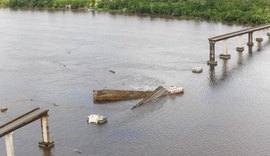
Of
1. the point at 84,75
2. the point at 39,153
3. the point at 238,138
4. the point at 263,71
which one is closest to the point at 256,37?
the point at 263,71

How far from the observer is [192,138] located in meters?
43.2

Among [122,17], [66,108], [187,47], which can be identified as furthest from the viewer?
[122,17]

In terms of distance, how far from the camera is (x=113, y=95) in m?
52.3

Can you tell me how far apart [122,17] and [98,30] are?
57.1 ft

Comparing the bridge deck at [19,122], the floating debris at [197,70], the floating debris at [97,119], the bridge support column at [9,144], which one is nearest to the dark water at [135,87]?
the floating debris at [97,119]

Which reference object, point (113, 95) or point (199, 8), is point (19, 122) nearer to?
point (113, 95)

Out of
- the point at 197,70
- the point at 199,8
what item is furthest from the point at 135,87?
the point at 199,8

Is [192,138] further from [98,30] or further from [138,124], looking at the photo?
[98,30]

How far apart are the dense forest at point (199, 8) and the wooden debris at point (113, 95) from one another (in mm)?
55082

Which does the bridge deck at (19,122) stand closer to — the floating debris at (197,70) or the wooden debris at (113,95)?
the wooden debris at (113,95)

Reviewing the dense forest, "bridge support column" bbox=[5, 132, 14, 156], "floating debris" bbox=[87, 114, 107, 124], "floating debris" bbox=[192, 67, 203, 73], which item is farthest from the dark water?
the dense forest

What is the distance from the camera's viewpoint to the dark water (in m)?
42.6

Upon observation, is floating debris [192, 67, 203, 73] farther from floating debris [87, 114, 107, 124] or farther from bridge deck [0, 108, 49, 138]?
bridge deck [0, 108, 49, 138]

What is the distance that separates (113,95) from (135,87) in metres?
5.36
